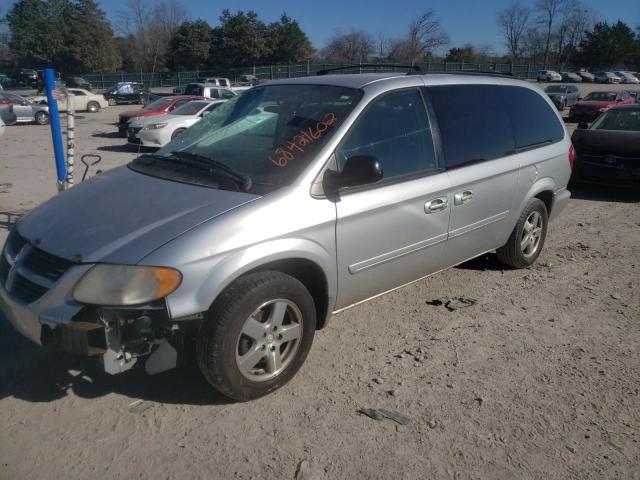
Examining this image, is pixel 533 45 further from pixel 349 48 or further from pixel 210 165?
pixel 210 165

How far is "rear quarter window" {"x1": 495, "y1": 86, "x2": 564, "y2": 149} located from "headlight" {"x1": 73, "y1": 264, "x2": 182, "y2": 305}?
11.1ft

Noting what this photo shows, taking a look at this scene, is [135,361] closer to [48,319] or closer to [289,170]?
[48,319]

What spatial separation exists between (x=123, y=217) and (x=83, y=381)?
112cm

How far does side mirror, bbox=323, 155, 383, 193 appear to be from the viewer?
3.17 metres

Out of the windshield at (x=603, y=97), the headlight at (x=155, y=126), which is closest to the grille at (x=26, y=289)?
the headlight at (x=155, y=126)

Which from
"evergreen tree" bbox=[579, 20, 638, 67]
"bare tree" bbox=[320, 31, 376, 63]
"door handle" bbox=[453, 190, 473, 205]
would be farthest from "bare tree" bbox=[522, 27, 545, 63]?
"door handle" bbox=[453, 190, 473, 205]

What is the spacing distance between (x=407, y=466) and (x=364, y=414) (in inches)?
17.8

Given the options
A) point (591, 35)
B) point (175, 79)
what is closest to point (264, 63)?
point (175, 79)

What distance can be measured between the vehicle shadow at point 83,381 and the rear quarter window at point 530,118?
11.0 ft

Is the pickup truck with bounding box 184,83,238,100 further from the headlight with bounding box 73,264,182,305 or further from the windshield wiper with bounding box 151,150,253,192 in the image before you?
the headlight with bounding box 73,264,182,305

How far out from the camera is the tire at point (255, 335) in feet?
9.16

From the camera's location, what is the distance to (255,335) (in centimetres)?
300

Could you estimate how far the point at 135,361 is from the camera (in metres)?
2.77

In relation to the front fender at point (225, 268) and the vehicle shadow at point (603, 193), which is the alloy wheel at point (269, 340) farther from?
the vehicle shadow at point (603, 193)
